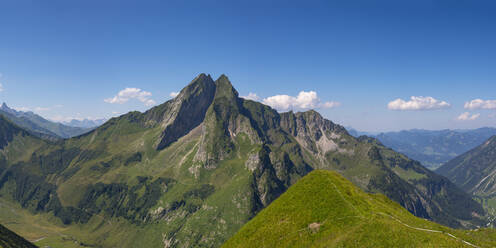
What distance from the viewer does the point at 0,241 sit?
550 ft

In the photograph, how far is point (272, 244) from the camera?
107125 millimetres

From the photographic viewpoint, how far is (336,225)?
328 ft

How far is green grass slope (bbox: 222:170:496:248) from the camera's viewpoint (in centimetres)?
8338

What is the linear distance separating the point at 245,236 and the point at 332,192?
46.0 meters

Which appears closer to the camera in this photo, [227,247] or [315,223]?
[315,223]

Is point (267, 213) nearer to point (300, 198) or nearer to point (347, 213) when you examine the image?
point (300, 198)

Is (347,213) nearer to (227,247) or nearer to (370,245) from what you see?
(370,245)

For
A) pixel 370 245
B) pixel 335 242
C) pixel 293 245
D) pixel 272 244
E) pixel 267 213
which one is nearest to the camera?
pixel 370 245

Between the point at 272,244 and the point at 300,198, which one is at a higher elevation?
the point at 300,198

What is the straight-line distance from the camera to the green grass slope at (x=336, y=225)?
83.4 metres

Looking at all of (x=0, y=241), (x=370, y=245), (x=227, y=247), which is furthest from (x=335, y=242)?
(x=0, y=241)

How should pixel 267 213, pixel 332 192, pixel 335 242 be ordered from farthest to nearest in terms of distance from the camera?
pixel 267 213 < pixel 332 192 < pixel 335 242

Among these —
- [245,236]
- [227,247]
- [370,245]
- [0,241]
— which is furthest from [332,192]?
[0,241]

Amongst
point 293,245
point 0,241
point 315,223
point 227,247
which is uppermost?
point 315,223
